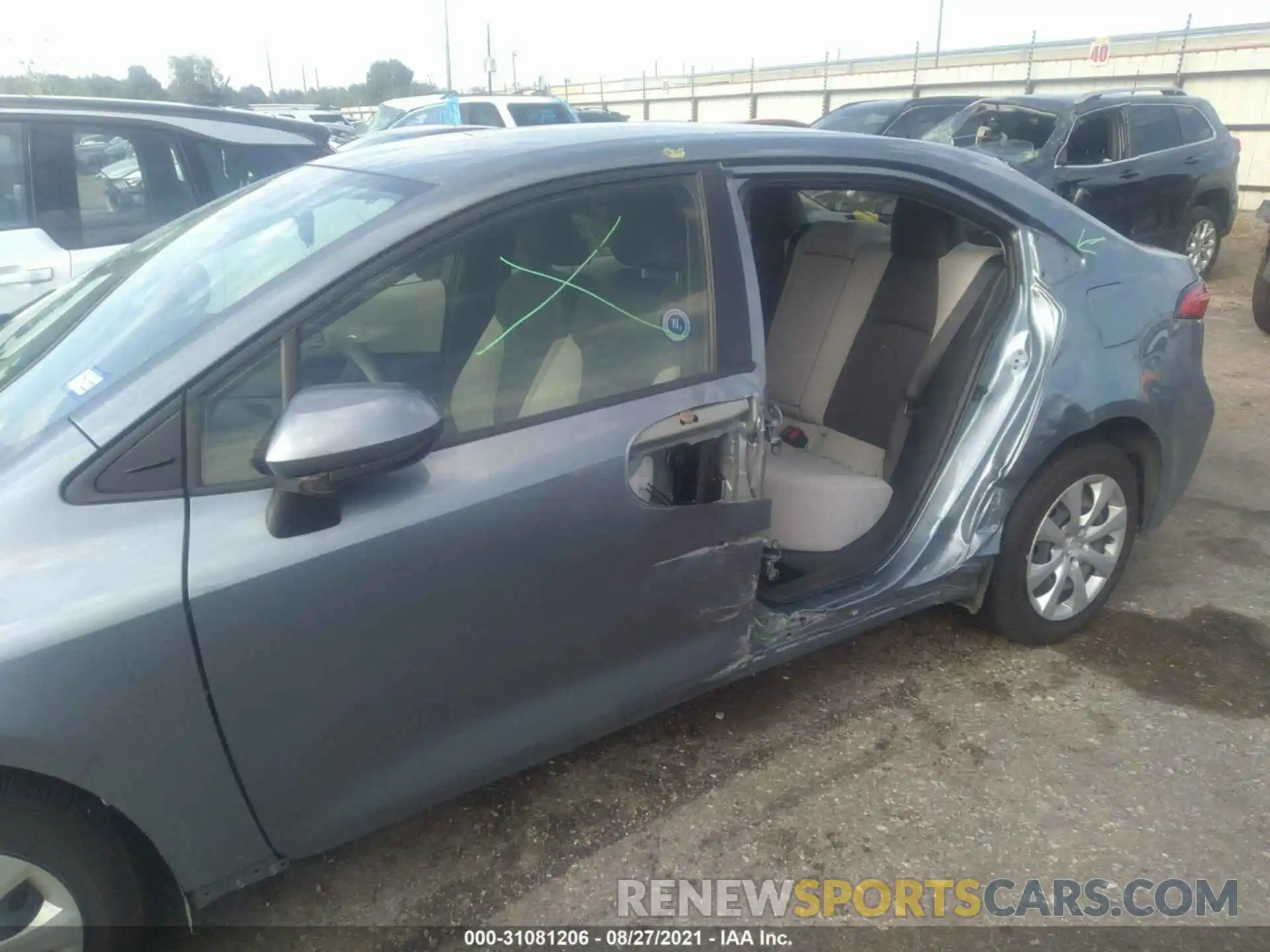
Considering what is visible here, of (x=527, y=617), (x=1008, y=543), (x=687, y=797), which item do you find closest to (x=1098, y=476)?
(x=1008, y=543)

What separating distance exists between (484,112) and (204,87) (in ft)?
91.1

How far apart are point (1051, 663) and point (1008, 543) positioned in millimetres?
507

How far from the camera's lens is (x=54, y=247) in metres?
4.56

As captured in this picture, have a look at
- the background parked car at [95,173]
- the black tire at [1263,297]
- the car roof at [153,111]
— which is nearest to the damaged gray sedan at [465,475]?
Answer: the background parked car at [95,173]

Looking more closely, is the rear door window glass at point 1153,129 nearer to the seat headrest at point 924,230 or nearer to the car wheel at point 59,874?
the seat headrest at point 924,230

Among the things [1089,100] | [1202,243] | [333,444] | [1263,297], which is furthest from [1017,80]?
[333,444]

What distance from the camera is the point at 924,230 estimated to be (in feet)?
10.3

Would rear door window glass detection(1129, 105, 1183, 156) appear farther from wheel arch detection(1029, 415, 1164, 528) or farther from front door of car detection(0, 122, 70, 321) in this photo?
front door of car detection(0, 122, 70, 321)

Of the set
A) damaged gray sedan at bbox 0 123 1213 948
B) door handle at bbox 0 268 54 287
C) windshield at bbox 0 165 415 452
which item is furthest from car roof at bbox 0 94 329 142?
damaged gray sedan at bbox 0 123 1213 948

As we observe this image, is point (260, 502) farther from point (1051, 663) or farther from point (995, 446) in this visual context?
point (1051, 663)

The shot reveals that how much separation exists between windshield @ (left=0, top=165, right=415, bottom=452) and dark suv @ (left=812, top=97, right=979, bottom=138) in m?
8.26

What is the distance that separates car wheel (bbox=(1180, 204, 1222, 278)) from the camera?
892 cm

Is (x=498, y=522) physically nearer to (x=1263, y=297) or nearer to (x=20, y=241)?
(x=20, y=241)

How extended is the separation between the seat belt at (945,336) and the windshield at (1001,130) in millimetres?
5630
